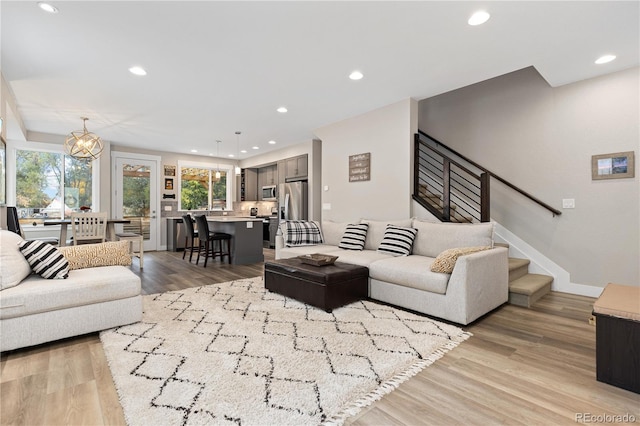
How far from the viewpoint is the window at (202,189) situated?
8281 mm

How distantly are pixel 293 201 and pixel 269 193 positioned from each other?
1.39 meters

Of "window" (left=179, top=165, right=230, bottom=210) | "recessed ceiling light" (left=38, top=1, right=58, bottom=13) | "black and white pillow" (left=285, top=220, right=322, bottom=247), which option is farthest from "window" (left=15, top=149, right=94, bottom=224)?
"recessed ceiling light" (left=38, top=1, right=58, bottom=13)

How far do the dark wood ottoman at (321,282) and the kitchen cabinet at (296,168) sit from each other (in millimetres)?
3858

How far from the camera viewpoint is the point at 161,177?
7.82 m

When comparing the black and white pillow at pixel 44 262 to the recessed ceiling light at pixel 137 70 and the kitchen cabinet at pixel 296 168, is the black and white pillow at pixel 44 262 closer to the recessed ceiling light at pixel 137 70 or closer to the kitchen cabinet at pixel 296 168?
the recessed ceiling light at pixel 137 70

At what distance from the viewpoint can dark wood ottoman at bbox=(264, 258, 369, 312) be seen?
2969 millimetres

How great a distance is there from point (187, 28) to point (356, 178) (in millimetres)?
3225

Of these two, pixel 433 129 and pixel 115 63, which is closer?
pixel 115 63

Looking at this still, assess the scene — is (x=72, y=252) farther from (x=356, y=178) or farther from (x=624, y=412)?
(x=624, y=412)

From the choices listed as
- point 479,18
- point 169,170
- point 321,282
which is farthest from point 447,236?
point 169,170

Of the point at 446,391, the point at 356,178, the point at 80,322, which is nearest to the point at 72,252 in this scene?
the point at 80,322

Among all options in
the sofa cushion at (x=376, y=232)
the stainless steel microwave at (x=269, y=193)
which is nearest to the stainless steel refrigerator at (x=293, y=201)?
the stainless steel microwave at (x=269, y=193)

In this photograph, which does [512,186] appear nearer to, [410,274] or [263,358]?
[410,274]

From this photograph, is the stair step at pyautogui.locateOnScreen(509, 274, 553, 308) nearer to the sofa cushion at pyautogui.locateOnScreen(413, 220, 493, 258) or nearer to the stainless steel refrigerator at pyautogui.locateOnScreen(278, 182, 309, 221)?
the sofa cushion at pyautogui.locateOnScreen(413, 220, 493, 258)
